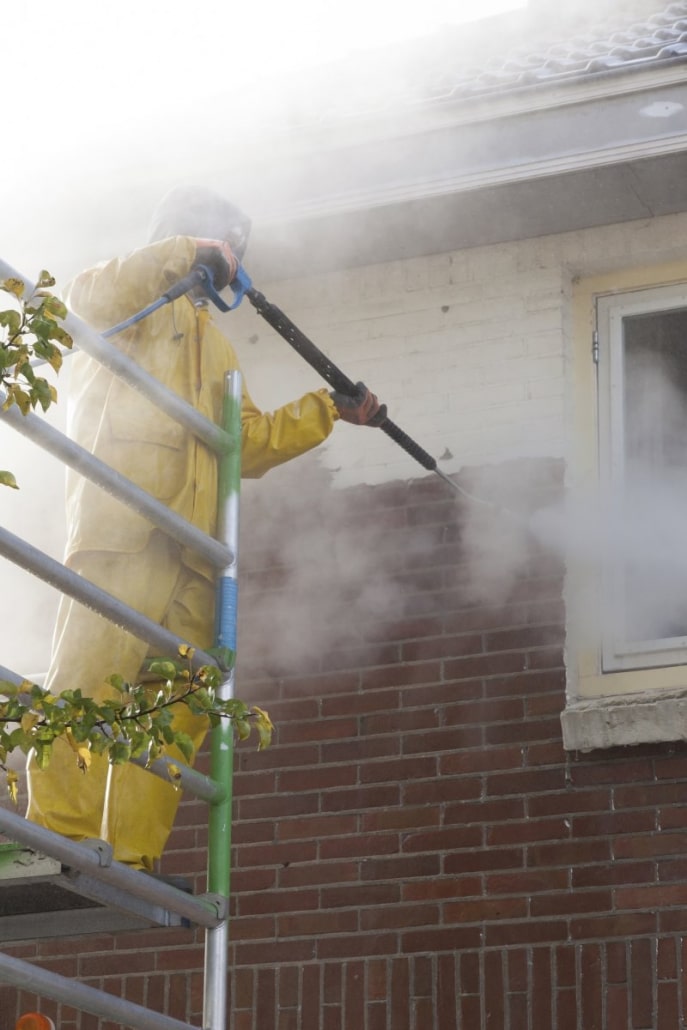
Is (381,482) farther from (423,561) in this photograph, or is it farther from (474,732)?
(474,732)

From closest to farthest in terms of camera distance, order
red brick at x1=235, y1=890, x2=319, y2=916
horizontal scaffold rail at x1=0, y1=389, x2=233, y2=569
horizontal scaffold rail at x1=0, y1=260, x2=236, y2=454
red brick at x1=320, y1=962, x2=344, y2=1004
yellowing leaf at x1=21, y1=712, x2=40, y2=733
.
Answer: yellowing leaf at x1=21, y1=712, x2=40, y2=733
horizontal scaffold rail at x1=0, y1=389, x2=233, y2=569
horizontal scaffold rail at x1=0, y1=260, x2=236, y2=454
red brick at x1=320, y1=962, x2=344, y2=1004
red brick at x1=235, y1=890, x2=319, y2=916

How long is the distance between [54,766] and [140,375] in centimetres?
100

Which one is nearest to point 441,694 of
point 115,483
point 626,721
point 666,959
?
point 626,721

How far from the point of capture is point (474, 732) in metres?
6.18

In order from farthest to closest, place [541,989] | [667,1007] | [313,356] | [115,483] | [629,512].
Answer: [629,512], [313,356], [541,989], [667,1007], [115,483]

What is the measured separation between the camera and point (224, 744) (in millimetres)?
4965

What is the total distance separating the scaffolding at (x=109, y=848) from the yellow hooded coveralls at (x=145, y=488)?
0.13 metres

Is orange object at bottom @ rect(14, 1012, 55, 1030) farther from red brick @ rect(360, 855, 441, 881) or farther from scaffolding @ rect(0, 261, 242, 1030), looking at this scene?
red brick @ rect(360, 855, 441, 881)

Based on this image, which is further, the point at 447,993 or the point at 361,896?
the point at 361,896

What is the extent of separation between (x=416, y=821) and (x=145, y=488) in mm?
1478

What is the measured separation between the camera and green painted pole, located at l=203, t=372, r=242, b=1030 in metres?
4.74

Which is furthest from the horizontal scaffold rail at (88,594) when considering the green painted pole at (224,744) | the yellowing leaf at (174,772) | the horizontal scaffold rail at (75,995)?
the horizontal scaffold rail at (75,995)

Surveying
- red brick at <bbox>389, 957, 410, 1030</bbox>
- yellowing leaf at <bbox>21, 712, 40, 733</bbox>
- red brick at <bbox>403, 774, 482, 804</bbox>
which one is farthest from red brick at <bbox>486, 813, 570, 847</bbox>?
yellowing leaf at <bbox>21, 712, 40, 733</bbox>

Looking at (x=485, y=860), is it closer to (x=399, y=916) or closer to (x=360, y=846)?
(x=399, y=916)
